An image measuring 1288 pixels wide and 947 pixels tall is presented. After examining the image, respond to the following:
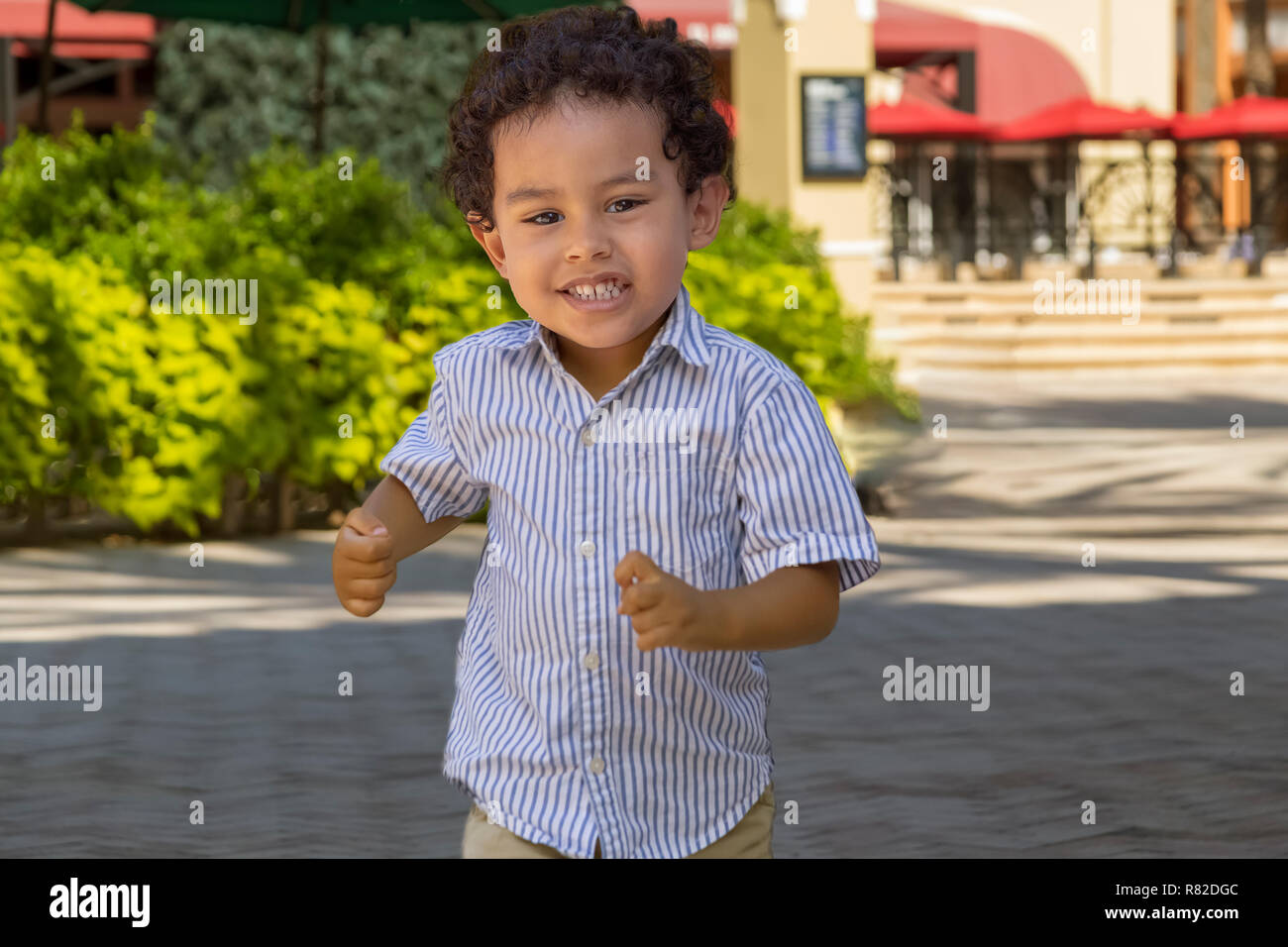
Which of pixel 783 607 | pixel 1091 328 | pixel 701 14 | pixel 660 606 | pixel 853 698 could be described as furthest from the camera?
pixel 701 14

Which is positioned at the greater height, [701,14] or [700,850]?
[701,14]

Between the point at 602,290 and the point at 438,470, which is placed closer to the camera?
the point at 602,290

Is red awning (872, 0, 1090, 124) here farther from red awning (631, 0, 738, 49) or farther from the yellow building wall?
the yellow building wall

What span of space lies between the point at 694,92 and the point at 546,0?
25.6 ft

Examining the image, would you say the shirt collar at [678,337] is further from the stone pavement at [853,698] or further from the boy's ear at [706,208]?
the stone pavement at [853,698]

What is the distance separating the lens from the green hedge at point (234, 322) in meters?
8.48

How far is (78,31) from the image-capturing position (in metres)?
19.4

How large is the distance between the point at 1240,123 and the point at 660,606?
2079 cm

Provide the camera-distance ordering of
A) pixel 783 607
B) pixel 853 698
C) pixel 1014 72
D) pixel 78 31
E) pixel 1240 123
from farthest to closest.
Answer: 1. pixel 1014 72
2. pixel 1240 123
3. pixel 78 31
4. pixel 853 698
5. pixel 783 607

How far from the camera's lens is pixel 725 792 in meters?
2.32
